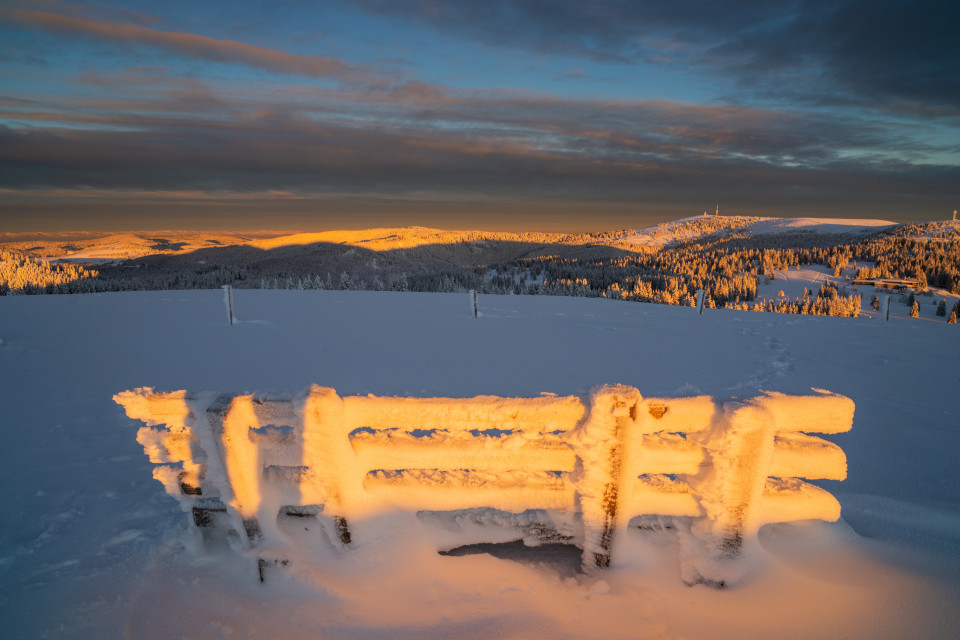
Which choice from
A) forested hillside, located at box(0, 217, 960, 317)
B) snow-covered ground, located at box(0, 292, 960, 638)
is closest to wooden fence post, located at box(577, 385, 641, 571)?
snow-covered ground, located at box(0, 292, 960, 638)

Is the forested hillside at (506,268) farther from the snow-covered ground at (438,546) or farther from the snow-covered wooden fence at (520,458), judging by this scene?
the snow-covered wooden fence at (520,458)

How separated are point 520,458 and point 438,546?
3.13ft

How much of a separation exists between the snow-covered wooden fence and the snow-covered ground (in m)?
0.30

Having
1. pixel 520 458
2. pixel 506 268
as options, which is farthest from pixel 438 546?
pixel 506 268

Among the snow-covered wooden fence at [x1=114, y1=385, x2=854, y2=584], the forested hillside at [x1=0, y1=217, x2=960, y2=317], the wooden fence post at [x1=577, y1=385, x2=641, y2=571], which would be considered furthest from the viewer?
the forested hillside at [x1=0, y1=217, x2=960, y2=317]

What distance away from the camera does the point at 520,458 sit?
317 centimetres

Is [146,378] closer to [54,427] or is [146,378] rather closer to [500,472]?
[54,427]

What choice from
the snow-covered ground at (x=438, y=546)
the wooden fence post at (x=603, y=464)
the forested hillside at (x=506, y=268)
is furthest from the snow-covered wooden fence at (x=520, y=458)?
the forested hillside at (x=506, y=268)

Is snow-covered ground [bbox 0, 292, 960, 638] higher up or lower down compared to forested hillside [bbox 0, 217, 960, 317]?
lower down

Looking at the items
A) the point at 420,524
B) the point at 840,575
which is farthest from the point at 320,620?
the point at 840,575

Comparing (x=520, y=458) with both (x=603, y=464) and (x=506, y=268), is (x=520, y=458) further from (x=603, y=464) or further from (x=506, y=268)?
(x=506, y=268)

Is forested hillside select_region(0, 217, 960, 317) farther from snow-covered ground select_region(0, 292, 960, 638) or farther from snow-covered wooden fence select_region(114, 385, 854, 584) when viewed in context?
snow-covered wooden fence select_region(114, 385, 854, 584)

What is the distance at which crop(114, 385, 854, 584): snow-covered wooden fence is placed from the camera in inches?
111

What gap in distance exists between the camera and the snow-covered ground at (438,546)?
9.07 feet
